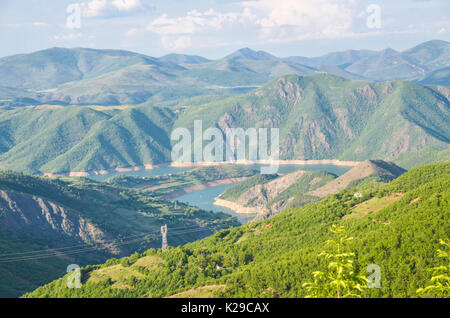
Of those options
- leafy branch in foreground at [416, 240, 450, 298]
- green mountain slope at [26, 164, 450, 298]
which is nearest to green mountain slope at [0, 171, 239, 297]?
green mountain slope at [26, 164, 450, 298]

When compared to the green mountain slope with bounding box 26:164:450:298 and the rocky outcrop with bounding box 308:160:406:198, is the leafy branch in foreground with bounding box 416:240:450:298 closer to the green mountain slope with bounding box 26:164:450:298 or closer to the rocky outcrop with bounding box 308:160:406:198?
the green mountain slope with bounding box 26:164:450:298

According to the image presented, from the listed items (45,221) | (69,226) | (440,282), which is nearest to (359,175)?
(69,226)

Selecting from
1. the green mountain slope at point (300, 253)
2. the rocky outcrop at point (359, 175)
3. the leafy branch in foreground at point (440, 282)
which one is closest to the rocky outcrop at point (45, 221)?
the green mountain slope at point (300, 253)

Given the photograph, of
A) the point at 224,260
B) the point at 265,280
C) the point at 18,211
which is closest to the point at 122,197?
the point at 18,211

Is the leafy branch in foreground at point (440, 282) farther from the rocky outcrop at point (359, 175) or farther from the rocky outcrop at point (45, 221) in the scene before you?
the rocky outcrop at point (359, 175)

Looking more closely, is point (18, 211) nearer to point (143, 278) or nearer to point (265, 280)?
point (143, 278)

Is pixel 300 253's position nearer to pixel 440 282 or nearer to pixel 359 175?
pixel 440 282
